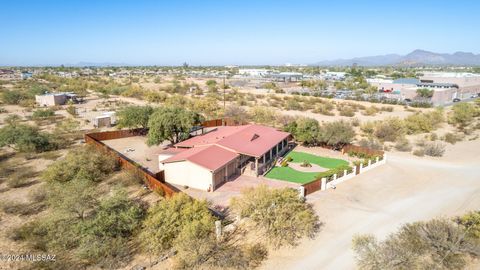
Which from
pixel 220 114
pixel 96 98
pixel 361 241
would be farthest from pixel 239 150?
pixel 96 98

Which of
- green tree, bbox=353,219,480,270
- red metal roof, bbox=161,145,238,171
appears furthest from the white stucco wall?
green tree, bbox=353,219,480,270

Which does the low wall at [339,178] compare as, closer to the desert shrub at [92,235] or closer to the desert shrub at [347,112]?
the desert shrub at [92,235]

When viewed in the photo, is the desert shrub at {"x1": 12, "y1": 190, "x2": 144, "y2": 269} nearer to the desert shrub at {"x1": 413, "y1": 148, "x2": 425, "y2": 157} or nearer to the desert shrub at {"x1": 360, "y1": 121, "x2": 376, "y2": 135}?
the desert shrub at {"x1": 413, "y1": 148, "x2": 425, "y2": 157}

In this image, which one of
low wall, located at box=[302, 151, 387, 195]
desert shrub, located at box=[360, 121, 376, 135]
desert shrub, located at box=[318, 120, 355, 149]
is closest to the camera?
low wall, located at box=[302, 151, 387, 195]

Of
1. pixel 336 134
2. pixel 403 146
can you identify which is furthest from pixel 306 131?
pixel 403 146

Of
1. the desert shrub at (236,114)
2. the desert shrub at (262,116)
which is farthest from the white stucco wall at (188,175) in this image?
the desert shrub at (236,114)
